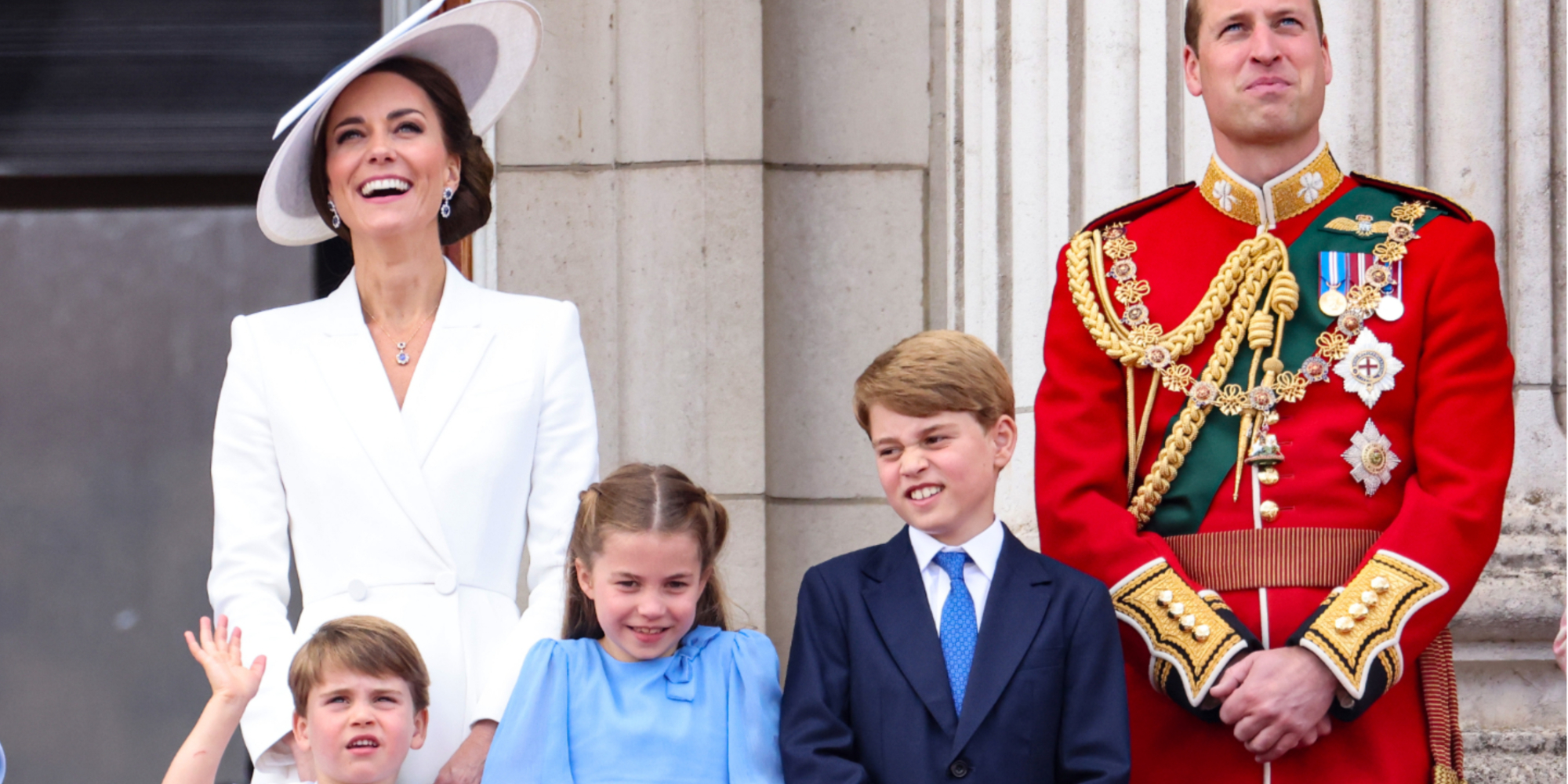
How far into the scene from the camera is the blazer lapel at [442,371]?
9.39ft

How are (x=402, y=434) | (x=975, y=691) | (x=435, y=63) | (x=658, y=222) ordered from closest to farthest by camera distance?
(x=975, y=691) → (x=402, y=434) → (x=435, y=63) → (x=658, y=222)

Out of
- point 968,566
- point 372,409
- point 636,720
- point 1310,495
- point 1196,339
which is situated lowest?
point 636,720

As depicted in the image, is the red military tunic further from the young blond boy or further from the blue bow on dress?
the young blond boy

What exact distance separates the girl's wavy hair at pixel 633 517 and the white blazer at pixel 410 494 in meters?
0.04

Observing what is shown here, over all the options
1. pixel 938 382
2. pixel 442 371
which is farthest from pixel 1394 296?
pixel 442 371

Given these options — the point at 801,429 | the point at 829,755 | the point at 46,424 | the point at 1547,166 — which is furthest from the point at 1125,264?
the point at 46,424

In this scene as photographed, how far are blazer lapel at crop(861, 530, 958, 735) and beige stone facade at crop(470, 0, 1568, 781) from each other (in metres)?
1.62

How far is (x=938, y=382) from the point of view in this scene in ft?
9.01

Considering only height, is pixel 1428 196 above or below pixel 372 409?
above

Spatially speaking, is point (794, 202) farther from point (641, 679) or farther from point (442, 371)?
point (641, 679)

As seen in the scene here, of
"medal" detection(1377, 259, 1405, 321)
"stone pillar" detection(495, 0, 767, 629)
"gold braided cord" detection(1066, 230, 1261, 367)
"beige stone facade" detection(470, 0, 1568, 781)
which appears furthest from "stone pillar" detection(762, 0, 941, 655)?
"medal" detection(1377, 259, 1405, 321)

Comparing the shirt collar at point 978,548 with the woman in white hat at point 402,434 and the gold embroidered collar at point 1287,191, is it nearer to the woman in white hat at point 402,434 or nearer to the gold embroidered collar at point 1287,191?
the woman in white hat at point 402,434

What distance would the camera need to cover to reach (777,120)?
16.6 feet

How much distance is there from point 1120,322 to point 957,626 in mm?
586
